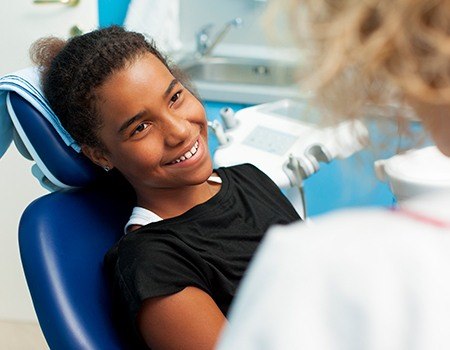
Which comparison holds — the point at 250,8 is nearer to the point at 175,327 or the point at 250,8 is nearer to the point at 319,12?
the point at 175,327

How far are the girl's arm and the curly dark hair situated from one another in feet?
1.15

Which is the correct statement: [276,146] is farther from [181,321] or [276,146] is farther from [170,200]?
[181,321]

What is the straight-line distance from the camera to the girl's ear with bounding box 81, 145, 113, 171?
137 centimetres

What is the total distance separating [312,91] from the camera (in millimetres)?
571

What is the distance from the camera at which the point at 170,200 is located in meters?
1.39

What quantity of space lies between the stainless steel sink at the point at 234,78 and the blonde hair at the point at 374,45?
215 cm

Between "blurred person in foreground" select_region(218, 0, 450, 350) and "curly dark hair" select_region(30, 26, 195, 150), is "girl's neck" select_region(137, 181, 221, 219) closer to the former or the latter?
"curly dark hair" select_region(30, 26, 195, 150)

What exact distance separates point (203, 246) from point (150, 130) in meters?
0.23

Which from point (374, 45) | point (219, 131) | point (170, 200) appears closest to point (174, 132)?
point (170, 200)

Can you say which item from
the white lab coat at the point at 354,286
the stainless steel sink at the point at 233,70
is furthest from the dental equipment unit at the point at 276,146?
the stainless steel sink at the point at 233,70

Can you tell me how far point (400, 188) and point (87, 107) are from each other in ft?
2.00

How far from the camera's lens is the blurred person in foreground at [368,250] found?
17.3 inches

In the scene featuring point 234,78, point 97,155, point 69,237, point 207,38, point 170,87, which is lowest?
point 234,78

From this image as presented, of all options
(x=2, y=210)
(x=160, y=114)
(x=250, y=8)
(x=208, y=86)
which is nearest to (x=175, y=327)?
(x=160, y=114)
